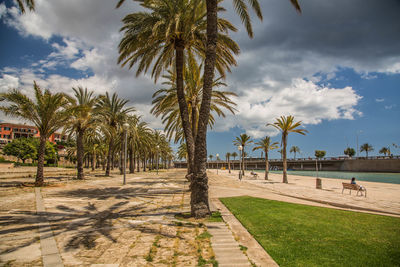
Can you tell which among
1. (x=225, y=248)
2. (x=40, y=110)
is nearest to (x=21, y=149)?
(x=40, y=110)

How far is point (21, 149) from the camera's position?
203 feet

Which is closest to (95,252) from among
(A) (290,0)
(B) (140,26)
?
(A) (290,0)

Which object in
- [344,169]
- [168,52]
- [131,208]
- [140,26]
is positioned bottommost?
[344,169]

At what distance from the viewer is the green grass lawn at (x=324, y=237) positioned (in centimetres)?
405

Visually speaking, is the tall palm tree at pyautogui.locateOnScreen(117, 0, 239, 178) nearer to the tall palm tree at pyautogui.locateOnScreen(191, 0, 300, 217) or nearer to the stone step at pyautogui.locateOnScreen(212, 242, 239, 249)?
the tall palm tree at pyautogui.locateOnScreen(191, 0, 300, 217)

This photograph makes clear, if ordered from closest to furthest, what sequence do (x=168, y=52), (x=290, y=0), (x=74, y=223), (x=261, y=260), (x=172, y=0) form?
(x=261, y=260) → (x=74, y=223) → (x=290, y=0) → (x=172, y=0) → (x=168, y=52)

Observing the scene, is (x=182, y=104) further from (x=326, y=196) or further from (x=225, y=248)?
(x=326, y=196)

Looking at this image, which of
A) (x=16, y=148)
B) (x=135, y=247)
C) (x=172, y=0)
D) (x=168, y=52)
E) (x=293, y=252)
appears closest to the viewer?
(x=293, y=252)

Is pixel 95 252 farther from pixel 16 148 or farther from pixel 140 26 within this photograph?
pixel 16 148

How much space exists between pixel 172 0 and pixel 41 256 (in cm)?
1223

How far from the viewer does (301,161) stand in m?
115

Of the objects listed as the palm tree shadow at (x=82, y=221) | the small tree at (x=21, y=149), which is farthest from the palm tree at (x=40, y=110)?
the small tree at (x=21, y=149)

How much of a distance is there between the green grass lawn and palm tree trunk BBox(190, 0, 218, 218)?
1377mm

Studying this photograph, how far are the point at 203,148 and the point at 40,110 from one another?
15.7 m
